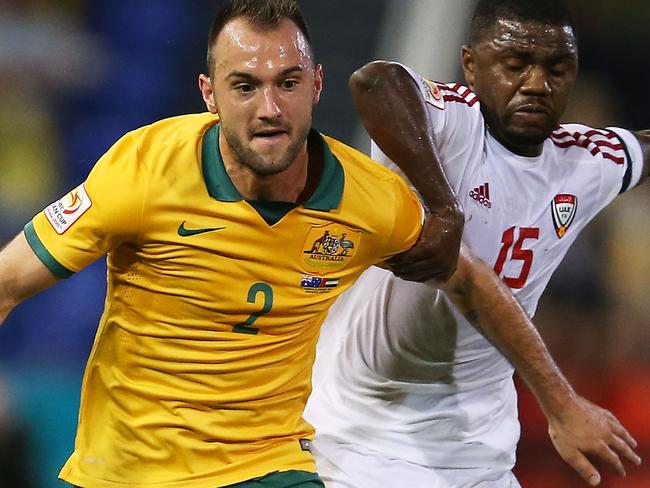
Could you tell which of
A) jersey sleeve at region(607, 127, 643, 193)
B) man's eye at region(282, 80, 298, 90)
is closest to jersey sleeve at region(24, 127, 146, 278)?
man's eye at region(282, 80, 298, 90)

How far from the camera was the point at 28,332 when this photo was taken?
2.60m

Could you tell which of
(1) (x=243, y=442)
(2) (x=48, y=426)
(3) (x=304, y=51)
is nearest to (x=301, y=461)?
(1) (x=243, y=442)

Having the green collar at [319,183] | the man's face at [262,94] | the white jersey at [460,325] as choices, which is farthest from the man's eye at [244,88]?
the white jersey at [460,325]

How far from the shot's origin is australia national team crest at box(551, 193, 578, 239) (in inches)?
81.1

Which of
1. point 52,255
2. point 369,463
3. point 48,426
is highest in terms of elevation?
point 52,255

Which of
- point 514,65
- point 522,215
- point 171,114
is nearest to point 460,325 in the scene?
point 522,215

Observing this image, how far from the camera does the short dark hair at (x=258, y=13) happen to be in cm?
149

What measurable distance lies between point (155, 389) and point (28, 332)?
3.81ft

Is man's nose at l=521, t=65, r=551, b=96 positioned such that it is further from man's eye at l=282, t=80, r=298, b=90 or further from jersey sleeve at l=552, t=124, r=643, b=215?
man's eye at l=282, t=80, r=298, b=90

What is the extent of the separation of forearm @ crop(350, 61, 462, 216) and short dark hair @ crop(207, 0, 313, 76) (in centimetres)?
27

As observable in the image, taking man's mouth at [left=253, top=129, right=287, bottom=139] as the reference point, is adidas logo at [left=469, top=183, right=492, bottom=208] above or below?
below

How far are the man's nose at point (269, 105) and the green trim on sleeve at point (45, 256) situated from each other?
34 cm

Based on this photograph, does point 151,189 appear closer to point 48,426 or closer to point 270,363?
point 270,363

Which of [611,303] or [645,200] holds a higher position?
[645,200]
